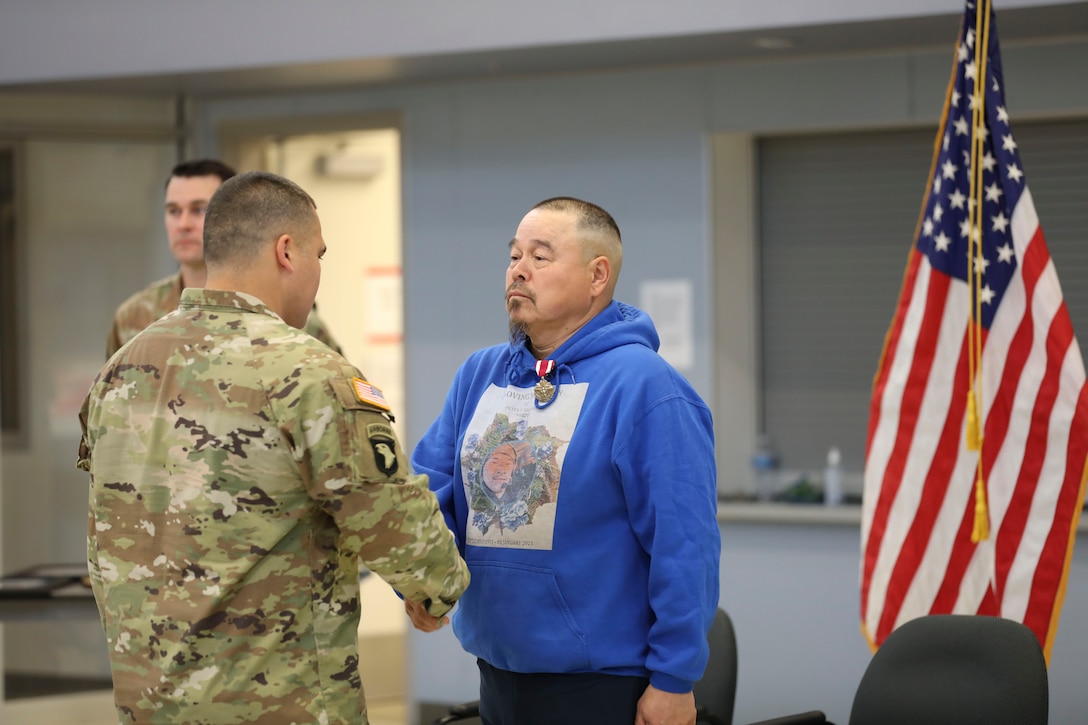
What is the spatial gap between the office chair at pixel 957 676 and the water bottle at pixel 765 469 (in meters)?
1.69

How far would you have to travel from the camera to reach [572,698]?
2.18m

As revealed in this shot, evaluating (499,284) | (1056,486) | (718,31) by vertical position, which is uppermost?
(718,31)

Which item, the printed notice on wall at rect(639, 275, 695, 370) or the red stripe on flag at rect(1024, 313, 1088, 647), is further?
the printed notice on wall at rect(639, 275, 695, 370)

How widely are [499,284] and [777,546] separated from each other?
1538 millimetres

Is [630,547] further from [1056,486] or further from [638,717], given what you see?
[1056,486]

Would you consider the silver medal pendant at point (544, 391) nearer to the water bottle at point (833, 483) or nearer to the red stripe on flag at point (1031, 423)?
the red stripe on flag at point (1031, 423)

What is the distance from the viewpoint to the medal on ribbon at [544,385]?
2.28m

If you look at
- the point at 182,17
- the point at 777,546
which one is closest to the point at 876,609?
the point at 777,546

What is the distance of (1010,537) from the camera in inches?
126

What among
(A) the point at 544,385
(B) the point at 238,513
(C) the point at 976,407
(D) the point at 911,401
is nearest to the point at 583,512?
(A) the point at 544,385

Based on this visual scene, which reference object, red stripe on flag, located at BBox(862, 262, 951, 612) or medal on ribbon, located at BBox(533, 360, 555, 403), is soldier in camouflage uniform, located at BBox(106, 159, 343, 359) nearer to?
medal on ribbon, located at BBox(533, 360, 555, 403)

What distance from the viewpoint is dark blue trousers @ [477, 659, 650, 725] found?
217 centimetres

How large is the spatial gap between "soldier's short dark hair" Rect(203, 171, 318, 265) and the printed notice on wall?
9.01 feet

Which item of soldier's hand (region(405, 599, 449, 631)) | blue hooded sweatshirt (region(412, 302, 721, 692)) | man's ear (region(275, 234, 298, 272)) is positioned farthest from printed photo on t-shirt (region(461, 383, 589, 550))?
man's ear (region(275, 234, 298, 272))
